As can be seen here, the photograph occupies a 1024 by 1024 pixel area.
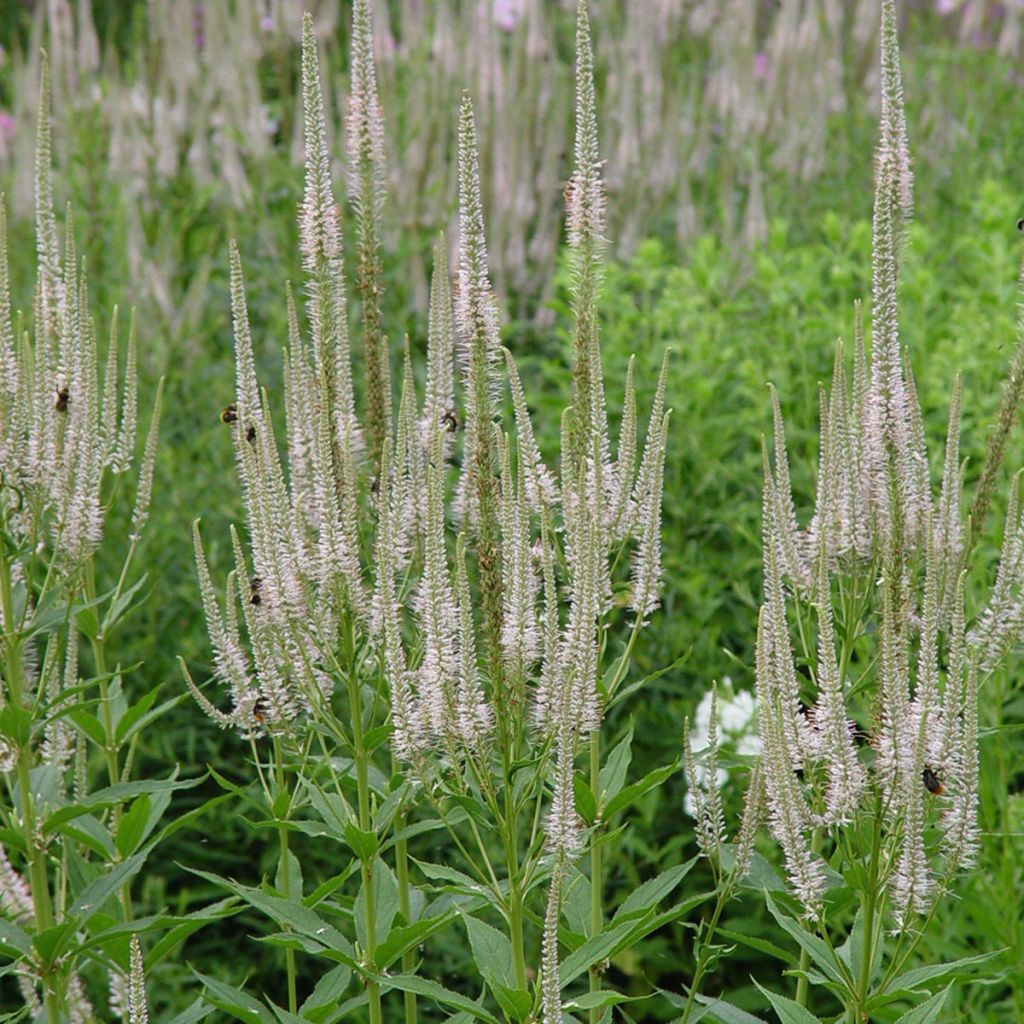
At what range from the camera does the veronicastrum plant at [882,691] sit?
2420 mm

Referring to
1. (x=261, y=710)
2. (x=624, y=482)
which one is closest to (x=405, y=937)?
(x=261, y=710)

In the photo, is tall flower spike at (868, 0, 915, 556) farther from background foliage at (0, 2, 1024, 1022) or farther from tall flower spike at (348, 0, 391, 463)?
background foliage at (0, 2, 1024, 1022)

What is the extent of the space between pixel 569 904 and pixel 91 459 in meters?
1.31

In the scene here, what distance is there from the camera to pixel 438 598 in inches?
98.3

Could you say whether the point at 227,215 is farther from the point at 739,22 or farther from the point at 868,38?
the point at 868,38

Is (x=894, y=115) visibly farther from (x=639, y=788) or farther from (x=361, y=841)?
(x=361, y=841)

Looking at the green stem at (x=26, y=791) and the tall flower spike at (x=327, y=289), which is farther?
the green stem at (x=26, y=791)

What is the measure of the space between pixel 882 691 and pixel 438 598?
71cm

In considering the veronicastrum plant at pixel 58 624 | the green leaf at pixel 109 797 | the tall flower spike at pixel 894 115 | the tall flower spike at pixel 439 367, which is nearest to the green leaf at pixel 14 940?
the veronicastrum plant at pixel 58 624

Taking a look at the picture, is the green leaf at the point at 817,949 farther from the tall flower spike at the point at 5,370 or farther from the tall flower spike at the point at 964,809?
the tall flower spike at the point at 5,370

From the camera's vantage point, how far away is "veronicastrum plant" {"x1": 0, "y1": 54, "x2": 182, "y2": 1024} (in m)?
3.01

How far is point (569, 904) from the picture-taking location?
306 cm

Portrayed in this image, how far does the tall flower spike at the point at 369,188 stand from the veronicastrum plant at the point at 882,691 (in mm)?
783

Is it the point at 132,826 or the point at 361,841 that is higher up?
the point at 361,841
